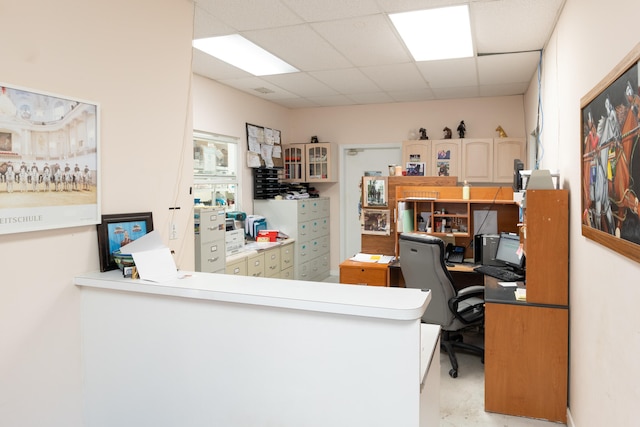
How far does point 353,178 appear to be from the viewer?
6590 mm

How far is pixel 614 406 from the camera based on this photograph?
5.52 ft

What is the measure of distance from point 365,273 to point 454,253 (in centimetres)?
89

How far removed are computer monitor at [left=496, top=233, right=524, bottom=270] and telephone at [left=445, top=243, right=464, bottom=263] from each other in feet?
1.14

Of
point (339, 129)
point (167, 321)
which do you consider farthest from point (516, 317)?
point (339, 129)

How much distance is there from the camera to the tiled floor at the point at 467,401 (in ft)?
8.67

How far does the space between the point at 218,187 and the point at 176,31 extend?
272 cm

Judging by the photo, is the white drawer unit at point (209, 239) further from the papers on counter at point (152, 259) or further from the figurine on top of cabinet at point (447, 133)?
the figurine on top of cabinet at point (447, 133)

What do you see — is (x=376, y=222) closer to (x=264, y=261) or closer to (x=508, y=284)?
(x=264, y=261)

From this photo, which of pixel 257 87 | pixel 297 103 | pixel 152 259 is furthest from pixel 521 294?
pixel 297 103

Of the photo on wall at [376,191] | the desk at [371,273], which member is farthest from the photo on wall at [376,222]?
the desk at [371,273]

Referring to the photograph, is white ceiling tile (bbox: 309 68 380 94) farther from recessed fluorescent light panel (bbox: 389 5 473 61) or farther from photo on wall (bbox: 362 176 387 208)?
photo on wall (bbox: 362 176 387 208)

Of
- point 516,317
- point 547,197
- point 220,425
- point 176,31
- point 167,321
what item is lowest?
point 220,425

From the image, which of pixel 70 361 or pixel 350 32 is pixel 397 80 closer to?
pixel 350 32

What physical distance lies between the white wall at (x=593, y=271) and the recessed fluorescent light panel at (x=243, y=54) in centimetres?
236
